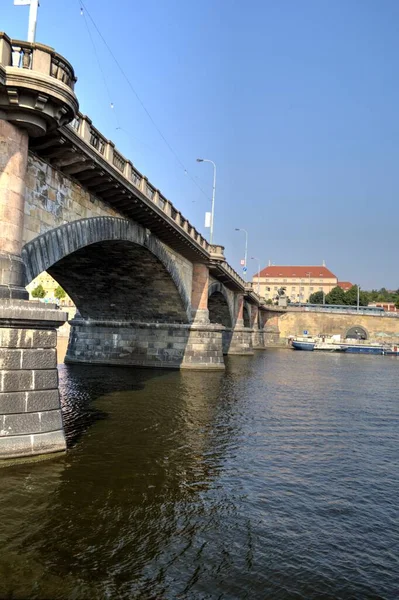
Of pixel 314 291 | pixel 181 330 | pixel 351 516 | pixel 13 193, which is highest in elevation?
pixel 314 291

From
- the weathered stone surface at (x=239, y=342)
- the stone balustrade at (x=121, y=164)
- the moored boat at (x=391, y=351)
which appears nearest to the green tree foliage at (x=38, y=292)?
the weathered stone surface at (x=239, y=342)

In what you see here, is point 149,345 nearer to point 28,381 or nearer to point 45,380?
point 45,380

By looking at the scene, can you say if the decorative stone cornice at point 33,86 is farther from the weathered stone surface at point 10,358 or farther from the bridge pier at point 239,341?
the bridge pier at point 239,341

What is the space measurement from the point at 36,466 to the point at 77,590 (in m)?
4.69

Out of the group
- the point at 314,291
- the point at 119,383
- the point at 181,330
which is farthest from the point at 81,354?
the point at 314,291

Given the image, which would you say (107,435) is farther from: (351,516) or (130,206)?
(130,206)

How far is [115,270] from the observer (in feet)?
93.7

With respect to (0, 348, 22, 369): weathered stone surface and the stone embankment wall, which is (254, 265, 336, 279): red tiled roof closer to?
the stone embankment wall

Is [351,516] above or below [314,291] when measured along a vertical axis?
below

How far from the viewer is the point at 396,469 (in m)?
12.3

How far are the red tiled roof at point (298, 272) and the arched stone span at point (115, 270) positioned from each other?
140858 mm

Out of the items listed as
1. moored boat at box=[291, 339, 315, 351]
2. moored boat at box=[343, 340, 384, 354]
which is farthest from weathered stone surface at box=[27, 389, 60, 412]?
moored boat at box=[343, 340, 384, 354]

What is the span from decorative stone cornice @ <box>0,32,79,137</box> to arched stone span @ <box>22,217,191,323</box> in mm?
3373

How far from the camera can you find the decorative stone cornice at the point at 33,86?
1079 cm
